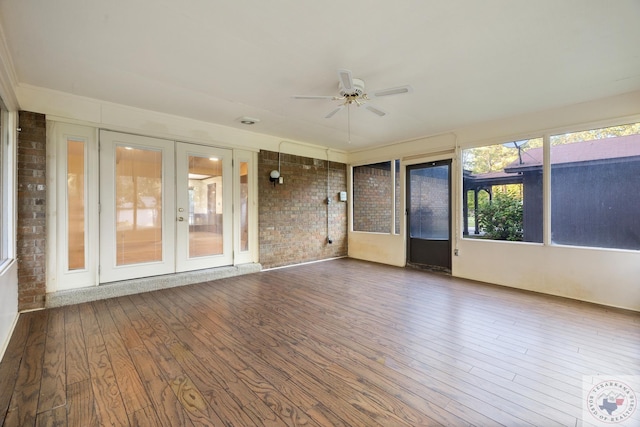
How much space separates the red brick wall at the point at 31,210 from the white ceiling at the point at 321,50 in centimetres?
58

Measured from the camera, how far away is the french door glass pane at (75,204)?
3662 mm

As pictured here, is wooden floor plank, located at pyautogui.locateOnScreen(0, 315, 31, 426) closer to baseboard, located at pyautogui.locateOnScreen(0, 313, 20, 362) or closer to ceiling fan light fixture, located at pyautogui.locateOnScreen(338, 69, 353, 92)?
baseboard, located at pyautogui.locateOnScreen(0, 313, 20, 362)

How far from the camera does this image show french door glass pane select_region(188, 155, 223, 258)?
474 cm

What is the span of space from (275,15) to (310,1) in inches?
12.0

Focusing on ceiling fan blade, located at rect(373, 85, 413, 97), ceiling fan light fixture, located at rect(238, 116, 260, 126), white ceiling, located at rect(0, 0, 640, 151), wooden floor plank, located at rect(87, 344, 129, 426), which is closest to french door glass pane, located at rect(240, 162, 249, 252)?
ceiling fan light fixture, located at rect(238, 116, 260, 126)

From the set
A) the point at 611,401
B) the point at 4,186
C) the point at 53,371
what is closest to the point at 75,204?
the point at 4,186

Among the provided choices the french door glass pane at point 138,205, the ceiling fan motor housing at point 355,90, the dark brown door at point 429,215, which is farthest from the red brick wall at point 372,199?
the french door glass pane at point 138,205

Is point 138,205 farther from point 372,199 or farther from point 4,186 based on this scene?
point 372,199

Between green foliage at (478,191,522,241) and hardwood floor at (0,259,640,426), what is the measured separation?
1.06 meters

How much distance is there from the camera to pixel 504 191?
452cm

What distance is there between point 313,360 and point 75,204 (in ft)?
12.2

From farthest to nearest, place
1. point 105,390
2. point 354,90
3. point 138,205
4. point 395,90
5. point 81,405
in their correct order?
point 138,205 < point 354,90 < point 395,90 < point 105,390 < point 81,405

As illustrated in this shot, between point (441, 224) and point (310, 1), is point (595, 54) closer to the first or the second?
point (310, 1)

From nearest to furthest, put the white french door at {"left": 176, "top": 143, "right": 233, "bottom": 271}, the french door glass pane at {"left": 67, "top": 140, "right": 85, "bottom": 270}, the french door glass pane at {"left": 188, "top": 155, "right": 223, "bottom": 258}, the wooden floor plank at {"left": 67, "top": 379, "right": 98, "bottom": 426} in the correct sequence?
the wooden floor plank at {"left": 67, "top": 379, "right": 98, "bottom": 426}, the french door glass pane at {"left": 67, "top": 140, "right": 85, "bottom": 270}, the white french door at {"left": 176, "top": 143, "right": 233, "bottom": 271}, the french door glass pane at {"left": 188, "top": 155, "right": 223, "bottom": 258}
